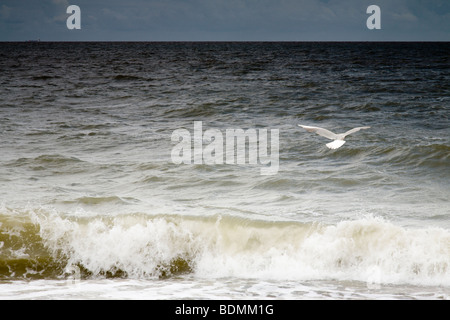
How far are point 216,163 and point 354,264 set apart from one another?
5528 millimetres

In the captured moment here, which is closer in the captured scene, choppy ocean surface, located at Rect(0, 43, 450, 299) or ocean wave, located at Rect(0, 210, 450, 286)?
choppy ocean surface, located at Rect(0, 43, 450, 299)

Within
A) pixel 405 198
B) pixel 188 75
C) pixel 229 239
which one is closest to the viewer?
pixel 229 239

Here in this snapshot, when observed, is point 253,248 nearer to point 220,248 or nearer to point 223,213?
point 220,248

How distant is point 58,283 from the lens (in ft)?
21.1

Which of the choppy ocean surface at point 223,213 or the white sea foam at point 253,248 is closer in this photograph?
the choppy ocean surface at point 223,213

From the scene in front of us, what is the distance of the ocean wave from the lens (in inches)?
264

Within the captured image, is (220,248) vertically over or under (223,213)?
under

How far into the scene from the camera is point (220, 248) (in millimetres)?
7441

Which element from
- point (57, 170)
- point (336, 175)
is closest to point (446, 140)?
point (336, 175)

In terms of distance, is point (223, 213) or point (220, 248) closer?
point (220, 248)

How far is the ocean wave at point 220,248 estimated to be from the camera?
670cm

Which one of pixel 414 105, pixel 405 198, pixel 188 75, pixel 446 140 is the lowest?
→ pixel 405 198

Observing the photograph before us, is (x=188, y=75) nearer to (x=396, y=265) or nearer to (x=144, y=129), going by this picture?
(x=144, y=129)

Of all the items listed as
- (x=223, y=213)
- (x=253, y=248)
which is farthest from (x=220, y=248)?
(x=223, y=213)
